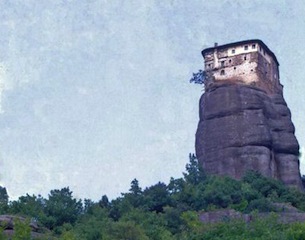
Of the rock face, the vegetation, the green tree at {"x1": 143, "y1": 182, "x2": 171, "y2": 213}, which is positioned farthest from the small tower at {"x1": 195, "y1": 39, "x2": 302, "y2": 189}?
the green tree at {"x1": 143, "y1": 182, "x2": 171, "y2": 213}

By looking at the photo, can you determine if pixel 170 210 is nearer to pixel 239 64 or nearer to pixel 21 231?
pixel 21 231

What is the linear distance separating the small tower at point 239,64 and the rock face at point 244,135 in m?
0.85

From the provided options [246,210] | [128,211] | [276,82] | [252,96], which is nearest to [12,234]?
[128,211]

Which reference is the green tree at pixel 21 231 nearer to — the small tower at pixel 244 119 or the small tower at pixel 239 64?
the small tower at pixel 244 119

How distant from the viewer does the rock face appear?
61438mm

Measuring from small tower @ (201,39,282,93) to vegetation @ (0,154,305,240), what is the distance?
7767mm

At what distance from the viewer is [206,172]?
61.8m

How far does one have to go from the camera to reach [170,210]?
51688 mm

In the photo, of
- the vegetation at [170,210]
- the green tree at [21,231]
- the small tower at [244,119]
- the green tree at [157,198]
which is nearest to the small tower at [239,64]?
the small tower at [244,119]

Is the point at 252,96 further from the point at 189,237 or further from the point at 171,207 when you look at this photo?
the point at 189,237

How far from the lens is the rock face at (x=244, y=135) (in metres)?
61.4

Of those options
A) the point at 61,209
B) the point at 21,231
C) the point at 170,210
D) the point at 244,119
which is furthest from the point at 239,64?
the point at 21,231

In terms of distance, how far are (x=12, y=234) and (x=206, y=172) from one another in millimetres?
22410

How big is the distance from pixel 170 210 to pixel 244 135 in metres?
13.0
